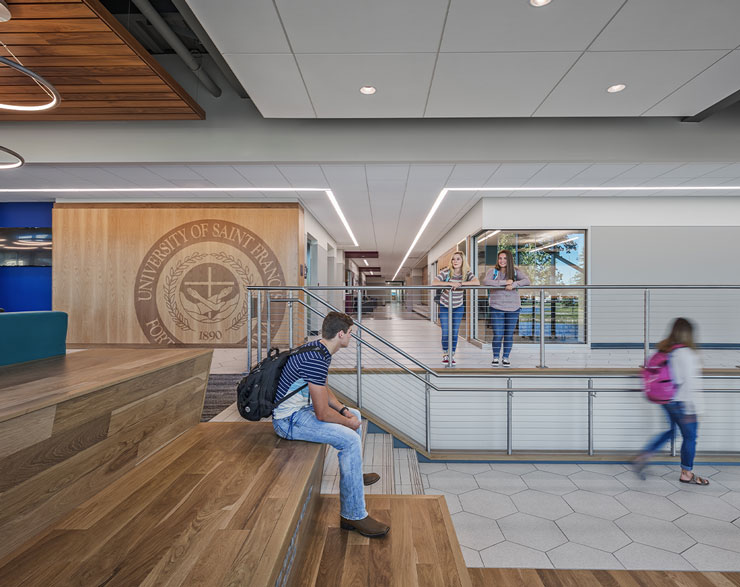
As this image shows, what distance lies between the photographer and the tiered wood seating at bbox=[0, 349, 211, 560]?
135cm

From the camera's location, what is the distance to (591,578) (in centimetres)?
234

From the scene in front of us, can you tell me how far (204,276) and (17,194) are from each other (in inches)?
132

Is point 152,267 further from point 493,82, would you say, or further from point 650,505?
point 650,505

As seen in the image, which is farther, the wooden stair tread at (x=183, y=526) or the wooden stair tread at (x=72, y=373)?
the wooden stair tread at (x=72, y=373)

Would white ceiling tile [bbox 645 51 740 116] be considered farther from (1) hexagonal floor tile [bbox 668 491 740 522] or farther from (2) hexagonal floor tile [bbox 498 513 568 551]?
(2) hexagonal floor tile [bbox 498 513 568 551]

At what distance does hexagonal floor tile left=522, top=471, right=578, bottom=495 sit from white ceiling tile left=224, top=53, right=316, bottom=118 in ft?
14.0

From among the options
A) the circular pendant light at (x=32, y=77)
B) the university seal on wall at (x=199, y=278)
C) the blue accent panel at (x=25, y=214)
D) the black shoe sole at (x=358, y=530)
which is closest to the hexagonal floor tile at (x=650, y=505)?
the black shoe sole at (x=358, y=530)

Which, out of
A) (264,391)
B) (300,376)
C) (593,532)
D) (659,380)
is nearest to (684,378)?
(659,380)

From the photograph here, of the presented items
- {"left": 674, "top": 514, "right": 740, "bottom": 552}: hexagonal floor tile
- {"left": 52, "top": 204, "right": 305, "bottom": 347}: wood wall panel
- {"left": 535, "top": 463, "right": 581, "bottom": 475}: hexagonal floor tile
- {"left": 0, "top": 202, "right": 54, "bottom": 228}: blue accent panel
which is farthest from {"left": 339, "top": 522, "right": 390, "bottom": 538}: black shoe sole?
{"left": 0, "top": 202, "right": 54, "bottom": 228}: blue accent panel

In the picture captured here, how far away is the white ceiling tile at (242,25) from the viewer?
2525 mm

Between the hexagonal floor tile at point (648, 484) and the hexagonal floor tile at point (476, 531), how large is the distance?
65.1 inches

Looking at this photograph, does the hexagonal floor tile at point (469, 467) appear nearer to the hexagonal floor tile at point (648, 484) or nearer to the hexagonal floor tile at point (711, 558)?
the hexagonal floor tile at point (648, 484)

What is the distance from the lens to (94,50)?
290 centimetres

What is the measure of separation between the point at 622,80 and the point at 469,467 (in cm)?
390
